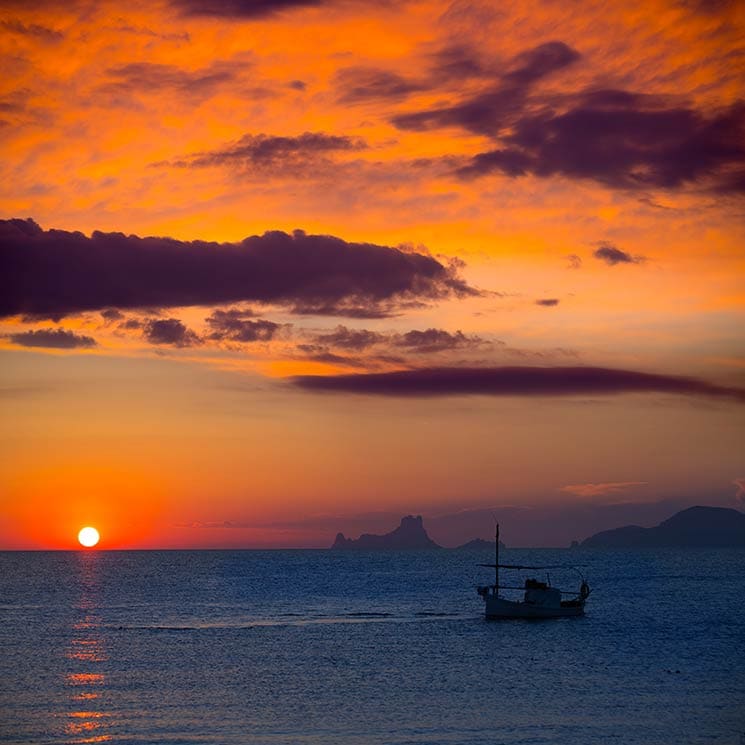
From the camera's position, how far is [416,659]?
9350cm

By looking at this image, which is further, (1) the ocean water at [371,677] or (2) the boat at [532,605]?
(2) the boat at [532,605]

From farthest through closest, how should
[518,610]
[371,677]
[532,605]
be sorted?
1. [532,605]
2. [518,610]
3. [371,677]

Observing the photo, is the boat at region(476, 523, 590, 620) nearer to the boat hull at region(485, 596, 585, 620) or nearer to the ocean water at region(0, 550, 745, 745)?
the boat hull at region(485, 596, 585, 620)

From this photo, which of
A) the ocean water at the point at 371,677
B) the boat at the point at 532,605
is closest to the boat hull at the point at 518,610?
the boat at the point at 532,605

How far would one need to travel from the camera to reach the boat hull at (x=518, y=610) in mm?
130625

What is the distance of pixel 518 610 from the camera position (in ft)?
429

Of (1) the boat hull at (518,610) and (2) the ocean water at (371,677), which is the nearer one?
(2) the ocean water at (371,677)

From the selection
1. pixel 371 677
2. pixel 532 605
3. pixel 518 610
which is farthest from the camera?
pixel 532 605

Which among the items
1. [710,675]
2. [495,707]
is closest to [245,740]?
[495,707]

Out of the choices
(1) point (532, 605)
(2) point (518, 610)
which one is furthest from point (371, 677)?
(1) point (532, 605)

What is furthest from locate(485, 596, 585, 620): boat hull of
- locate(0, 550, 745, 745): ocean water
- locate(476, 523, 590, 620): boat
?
locate(0, 550, 745, 745): ocean water

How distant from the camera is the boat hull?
130625 millimetres

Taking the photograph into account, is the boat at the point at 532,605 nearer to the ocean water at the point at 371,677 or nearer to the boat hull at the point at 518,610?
the boat hull at the point at 518,610

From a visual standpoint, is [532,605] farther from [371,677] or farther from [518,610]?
[371,677]
